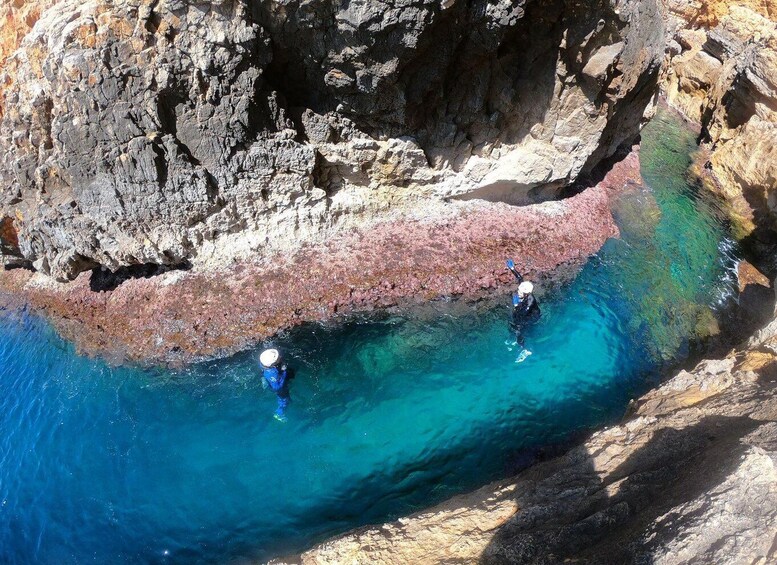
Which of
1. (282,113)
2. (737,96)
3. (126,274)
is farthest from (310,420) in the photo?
(737,96)

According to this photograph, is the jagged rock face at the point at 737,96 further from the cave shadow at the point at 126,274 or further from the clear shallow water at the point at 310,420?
the cave shadow at the point at 126,274

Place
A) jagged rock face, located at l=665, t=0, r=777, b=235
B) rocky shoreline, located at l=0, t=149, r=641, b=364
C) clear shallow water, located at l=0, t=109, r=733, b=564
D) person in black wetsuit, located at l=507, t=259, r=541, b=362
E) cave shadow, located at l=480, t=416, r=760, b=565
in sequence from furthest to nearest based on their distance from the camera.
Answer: jagged rock face, located at l=665, t=0, r=777, b=235, rocky shoreline, located at l=0, t=149, r=641, b=364, person in black wetsuit, located at l=507, t=259, r=541, b=362, clear shallow water, located at l=0, t=109, r=733, b=564, cave shadow, located at l=480, t=416, r=760, b=565

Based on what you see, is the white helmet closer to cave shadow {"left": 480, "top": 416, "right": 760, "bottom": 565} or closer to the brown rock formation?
the brown rock formation

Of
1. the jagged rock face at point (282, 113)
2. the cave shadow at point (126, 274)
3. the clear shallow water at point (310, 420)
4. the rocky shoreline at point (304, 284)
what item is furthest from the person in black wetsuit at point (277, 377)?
the cave shadow at point (126, 274)

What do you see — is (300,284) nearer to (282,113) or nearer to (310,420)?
(310,420)

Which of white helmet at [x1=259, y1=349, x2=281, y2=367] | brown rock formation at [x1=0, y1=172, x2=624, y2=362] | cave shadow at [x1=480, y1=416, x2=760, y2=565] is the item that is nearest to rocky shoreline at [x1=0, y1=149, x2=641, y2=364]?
brown rock formation at [x1=0, y1=172, x2=624, y2=362]

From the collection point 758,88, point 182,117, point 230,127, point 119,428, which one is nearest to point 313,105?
point 230,127

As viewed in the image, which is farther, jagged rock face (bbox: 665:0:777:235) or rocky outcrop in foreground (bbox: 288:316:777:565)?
jagged rock face (bbox: 665:0:777:235)
